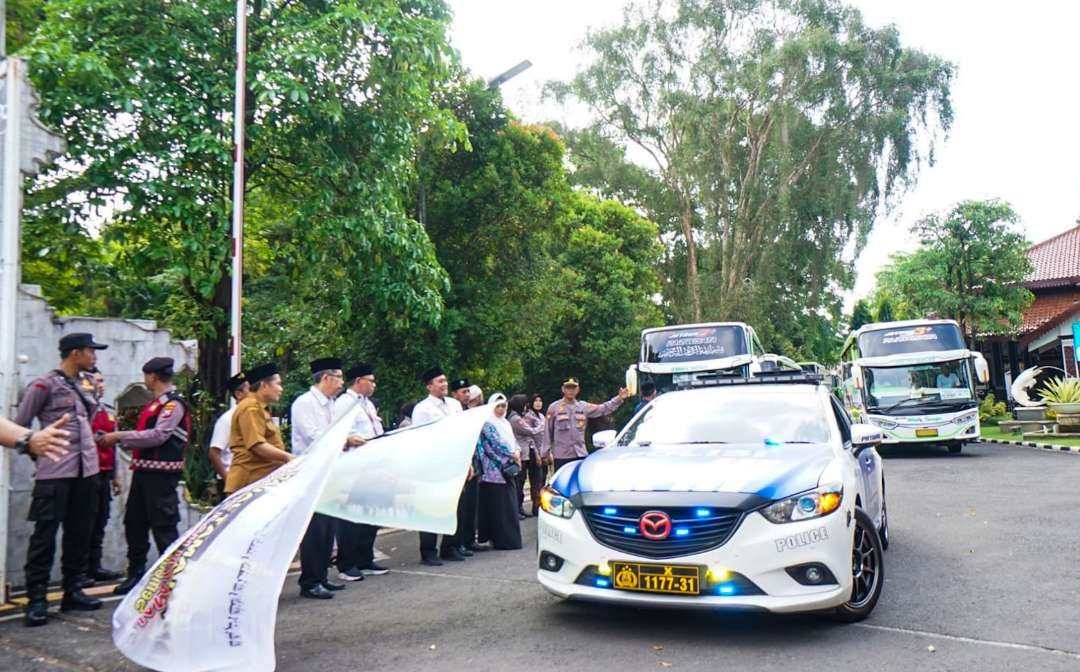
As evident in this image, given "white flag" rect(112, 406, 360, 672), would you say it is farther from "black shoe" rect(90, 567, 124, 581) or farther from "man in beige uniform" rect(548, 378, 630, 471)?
"man in beige uniform" rect(548, 378, 630, 471)

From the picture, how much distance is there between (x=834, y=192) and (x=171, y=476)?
27392 millimetres

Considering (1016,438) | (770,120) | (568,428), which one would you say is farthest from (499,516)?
(770,120)

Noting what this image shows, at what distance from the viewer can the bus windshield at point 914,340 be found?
802 inches

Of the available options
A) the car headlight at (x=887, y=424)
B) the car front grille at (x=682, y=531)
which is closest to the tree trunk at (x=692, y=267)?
the car headlight at (x=887, y=424)

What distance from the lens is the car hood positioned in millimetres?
5184

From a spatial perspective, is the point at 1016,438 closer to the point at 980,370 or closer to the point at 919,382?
the point at 980,370

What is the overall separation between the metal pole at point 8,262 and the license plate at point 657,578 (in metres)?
4.73

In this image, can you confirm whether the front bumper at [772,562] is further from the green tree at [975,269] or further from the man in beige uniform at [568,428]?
the green tree at [975,269]

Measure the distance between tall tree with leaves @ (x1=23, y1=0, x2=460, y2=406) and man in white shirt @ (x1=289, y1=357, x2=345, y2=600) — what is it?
3.94m

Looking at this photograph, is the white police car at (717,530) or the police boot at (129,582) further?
the police boot at (129,582)

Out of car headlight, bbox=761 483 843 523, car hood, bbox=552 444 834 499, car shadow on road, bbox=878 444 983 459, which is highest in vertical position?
car hood, bbox=552 444 834 499

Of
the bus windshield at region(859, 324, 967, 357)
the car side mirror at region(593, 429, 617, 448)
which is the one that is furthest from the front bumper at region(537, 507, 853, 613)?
the bus windshield at region(859, 324, 967, 357)

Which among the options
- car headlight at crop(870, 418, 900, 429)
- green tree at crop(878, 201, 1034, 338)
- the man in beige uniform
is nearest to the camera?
the man in beige uniform

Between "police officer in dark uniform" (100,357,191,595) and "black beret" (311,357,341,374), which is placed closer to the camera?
"police officer in dark uniform" (100,357,191,595)
